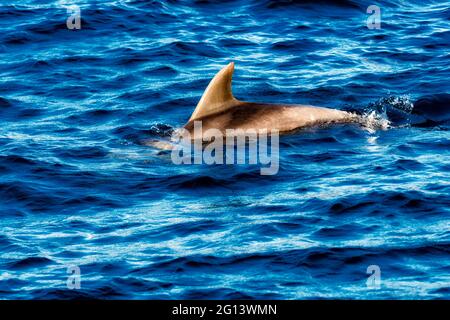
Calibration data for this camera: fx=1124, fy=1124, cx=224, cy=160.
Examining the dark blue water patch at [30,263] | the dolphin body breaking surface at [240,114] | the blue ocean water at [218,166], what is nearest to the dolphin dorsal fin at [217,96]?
the dolphin body breaking surface at [240,114]

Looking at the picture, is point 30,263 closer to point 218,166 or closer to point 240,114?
point 218,166

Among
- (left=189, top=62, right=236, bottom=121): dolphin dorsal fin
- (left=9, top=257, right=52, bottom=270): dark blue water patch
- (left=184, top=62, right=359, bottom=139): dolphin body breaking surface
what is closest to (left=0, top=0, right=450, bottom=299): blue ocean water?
(left=9, top=257, right=52, bottom=270): dark blue water patch

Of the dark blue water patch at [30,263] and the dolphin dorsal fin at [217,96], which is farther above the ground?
the dolphin dorsal fin at [217,96]

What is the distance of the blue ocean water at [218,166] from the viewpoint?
49.1ft

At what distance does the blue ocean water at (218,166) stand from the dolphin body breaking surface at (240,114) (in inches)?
17.3

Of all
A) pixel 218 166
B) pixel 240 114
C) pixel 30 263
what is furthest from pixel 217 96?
pixel 30 263

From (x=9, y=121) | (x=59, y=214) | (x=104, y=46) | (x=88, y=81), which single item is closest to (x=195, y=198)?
(x=59, y=214)

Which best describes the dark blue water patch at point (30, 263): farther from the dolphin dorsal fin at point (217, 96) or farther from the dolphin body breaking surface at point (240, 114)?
the dolphin dorsal fin at point (217, 96)

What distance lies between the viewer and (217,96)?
21031 millimetres

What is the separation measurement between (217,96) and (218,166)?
6.59ft

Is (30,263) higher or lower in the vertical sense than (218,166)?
lower

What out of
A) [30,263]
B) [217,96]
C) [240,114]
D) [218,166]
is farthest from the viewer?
[240,114]

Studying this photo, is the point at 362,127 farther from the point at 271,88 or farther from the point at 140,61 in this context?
the point at 140,61
